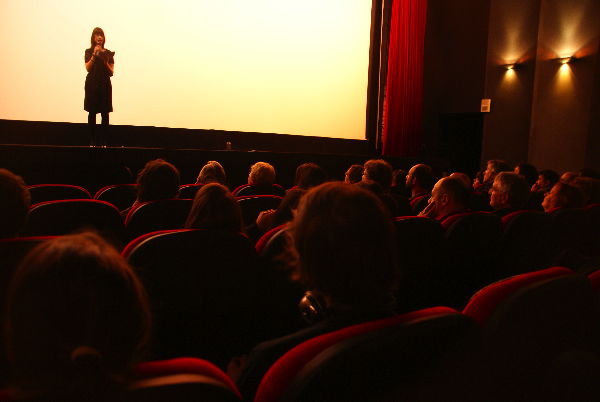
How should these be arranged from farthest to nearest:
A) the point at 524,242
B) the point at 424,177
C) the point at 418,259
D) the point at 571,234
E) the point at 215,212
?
1. the point at 424,177
2. the point at 571,234
3. the point at 524,242
4. the point at 418,259
5. the point at 215,212

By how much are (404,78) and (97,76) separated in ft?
18.9

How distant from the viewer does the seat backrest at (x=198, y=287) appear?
1.59 meters

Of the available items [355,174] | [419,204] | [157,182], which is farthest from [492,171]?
[157,182]

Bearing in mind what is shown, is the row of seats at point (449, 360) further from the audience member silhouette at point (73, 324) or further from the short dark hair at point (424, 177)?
the short dark hair at point (424, 177)

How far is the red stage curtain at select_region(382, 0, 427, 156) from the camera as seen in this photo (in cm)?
893

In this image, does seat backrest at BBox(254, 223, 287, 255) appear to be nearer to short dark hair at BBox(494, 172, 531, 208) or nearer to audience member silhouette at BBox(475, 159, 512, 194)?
short dark hair at BBox(494, 172, 531, 208)

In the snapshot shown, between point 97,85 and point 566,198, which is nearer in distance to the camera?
point 566,198

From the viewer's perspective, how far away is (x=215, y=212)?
188cm

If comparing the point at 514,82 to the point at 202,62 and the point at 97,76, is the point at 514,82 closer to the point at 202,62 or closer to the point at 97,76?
the point at 202,62

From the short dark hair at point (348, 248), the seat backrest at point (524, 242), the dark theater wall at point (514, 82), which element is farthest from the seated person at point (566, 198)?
the dark theater wall at point (514, 82)

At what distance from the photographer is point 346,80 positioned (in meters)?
8.84

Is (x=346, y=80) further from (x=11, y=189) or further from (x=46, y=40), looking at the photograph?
(x=11, y=189)

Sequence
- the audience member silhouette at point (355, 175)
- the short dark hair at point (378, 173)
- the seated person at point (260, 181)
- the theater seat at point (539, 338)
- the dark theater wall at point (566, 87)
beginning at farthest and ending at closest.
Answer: the dark theater wall at point (566, 87)
the audience member silhouette at point (355, 175)
the seated person at point (260, 181)
the short dark hair at point (378, 173)
the theater seat at point (539, 338)

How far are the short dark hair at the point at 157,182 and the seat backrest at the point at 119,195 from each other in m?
1.19
